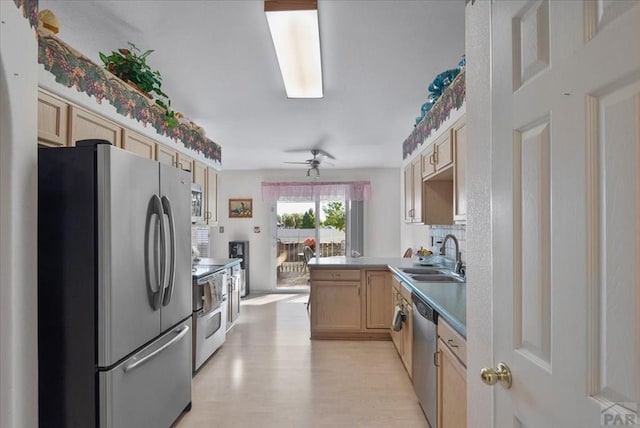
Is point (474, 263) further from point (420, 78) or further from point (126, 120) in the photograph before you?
point (126, 120)

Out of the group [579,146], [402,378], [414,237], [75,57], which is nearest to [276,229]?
[414,237]

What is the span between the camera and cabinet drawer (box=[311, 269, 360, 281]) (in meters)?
3.72

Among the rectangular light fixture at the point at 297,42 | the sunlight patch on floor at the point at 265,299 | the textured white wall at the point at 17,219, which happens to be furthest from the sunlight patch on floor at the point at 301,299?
the textured white wall at the point at 17,219

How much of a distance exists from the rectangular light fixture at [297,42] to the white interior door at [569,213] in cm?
121

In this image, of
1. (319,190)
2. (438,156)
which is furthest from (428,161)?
(319,190)

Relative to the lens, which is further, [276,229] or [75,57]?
[276,229]

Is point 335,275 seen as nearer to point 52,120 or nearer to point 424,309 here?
point 424,309

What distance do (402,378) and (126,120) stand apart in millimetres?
2888

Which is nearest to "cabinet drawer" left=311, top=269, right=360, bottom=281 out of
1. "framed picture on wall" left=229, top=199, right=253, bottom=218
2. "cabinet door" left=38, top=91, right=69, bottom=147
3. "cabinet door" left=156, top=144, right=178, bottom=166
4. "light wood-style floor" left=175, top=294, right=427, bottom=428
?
"light wood-style floor" left=175, top=294, right=427, bottom=428

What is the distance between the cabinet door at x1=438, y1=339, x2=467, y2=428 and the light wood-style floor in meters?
0.54

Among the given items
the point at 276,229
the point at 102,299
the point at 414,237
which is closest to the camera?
the point at 102,299

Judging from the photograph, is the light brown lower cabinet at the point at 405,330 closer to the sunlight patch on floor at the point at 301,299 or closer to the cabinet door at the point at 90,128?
the cabinet door at the point at 90,128

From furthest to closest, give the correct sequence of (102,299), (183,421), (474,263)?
(183,421)
(102,299)
(474,263)

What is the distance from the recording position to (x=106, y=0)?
5.84 feet
